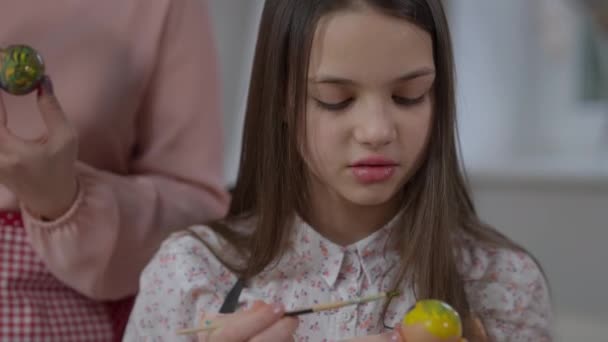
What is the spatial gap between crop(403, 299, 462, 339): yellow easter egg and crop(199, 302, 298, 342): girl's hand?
0.11 metres

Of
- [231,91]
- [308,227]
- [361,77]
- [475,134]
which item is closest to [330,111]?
[361,77]

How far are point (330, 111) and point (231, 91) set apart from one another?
4.68 feet

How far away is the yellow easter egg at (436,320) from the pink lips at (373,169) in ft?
0.48

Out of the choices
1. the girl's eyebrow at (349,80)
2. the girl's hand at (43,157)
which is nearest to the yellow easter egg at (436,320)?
the girl's eyebrow at (349,80)

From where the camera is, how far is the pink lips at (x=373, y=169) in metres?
0.88

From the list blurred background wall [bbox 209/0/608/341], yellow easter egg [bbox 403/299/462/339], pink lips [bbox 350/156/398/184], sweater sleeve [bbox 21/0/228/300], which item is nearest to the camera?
yellow easter egg [bbox 403/299/462/339]

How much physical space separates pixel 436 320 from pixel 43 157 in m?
0.44

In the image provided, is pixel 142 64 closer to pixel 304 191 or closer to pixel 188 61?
pixel 188 61

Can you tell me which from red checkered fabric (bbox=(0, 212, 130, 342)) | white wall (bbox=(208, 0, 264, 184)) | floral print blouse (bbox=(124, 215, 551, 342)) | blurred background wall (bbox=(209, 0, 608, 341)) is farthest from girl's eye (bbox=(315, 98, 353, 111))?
white wall (bbox=(208, 0, 264, 184))

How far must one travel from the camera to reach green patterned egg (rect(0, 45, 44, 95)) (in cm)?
91

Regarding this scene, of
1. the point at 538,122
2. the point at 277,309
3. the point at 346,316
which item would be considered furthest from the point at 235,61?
the point at 277,309

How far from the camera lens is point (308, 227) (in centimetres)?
100

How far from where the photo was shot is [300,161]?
97 centimetres

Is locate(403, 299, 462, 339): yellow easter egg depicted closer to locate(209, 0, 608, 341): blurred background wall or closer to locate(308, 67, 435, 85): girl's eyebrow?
locate(308, 67, 435, 85): girl's eyebrow
